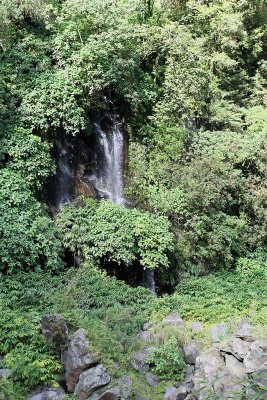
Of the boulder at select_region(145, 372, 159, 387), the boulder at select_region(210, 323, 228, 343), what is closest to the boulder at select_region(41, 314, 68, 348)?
the boulder at select_region(145, 372, 159, 387)

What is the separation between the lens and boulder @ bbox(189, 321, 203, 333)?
9398 millimetres

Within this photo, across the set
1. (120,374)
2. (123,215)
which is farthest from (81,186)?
(120,374)

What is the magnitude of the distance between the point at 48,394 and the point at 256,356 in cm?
384

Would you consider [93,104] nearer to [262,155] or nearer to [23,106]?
[23,106]

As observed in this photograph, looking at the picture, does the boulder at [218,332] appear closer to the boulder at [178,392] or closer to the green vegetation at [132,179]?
the green vegetation at [132,179]

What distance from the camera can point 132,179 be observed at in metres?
13.9

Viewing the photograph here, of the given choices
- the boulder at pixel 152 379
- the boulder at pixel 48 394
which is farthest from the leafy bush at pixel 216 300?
the boulder at pixel 48 394

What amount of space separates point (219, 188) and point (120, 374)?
23.7 ft

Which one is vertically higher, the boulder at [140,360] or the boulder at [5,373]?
the boulder at [5,373]

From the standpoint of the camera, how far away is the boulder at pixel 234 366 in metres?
7.45

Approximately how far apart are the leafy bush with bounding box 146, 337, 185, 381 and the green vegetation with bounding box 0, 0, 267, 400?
0.09 ft

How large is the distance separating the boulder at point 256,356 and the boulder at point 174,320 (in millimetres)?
2025

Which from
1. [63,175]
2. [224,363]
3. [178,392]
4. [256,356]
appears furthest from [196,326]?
[63,175]

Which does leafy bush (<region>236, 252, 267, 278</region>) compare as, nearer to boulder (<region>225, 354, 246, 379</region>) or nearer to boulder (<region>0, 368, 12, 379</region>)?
boulder (<region>225, 354, 246, 379</region>)
